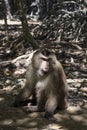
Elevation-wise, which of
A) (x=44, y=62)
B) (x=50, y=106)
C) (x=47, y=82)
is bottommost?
(x=50, y=106)

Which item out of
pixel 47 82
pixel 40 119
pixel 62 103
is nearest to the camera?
pixel 40 119

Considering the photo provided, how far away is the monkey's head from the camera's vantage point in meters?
4.93

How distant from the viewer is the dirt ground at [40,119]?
4621 millimetres

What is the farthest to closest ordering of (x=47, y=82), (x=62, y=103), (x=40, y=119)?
(x=62, y=103)
(x=47, y=82)
(x=40, y=119)

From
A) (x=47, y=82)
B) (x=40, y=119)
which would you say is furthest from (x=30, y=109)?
(x=47, y=82)

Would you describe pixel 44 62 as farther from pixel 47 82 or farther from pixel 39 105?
pixel 39 105

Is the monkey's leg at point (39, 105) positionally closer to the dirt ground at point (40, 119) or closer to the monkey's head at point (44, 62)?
the dirt ground at point (40, 119)

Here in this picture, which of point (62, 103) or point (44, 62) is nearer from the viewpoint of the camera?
point (44, 62)

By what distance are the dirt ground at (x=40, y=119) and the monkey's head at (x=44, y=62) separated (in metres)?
0.54

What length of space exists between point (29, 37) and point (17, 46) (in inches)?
17.1

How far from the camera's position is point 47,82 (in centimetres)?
502

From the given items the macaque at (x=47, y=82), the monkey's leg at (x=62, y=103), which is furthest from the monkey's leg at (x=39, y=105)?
the monkey's leg at (x=62, y=103)

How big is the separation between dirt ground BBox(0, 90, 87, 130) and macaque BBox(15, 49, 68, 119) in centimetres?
11

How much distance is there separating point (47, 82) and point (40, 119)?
46 cm
